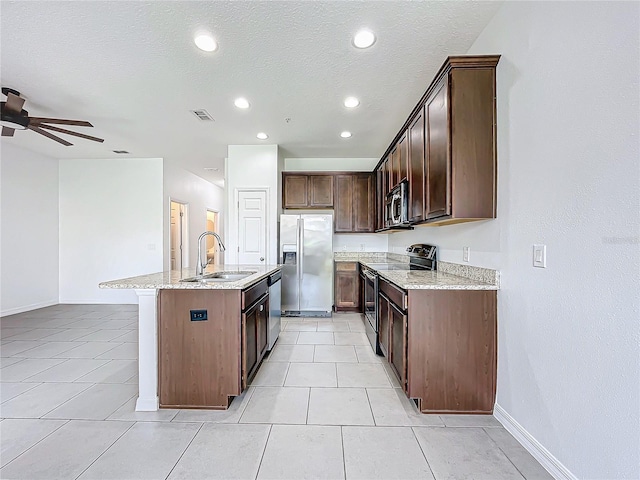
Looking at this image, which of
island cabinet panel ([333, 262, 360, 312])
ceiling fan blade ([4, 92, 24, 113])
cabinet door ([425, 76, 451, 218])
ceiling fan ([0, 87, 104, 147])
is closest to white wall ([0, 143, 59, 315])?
ceiling fan ([0, 87, 104, 147])

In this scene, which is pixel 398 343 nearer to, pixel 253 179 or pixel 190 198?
pixel 253 179

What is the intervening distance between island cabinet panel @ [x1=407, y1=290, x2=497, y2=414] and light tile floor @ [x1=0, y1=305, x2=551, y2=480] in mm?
129

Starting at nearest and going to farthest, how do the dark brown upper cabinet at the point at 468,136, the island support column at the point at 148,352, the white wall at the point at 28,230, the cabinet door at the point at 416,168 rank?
1. the dark brown upper cabinet at the point at 468,136
2. the island support column at the point at 148,352
3. the cabinet door at the point at 416,168
4. the white wall at the point at 28,230

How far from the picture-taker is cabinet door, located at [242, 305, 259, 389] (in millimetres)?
2170

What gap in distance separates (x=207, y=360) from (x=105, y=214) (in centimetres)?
496

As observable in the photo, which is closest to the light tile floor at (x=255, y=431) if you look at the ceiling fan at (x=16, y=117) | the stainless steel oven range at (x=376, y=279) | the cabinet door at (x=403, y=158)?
the stainless steel oven range at (x=376, y=279)

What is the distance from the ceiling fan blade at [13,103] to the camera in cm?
277

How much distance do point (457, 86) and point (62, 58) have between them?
A: 3103 millimetres

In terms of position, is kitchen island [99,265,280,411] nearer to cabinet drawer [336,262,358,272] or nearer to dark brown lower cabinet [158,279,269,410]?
dark brown lower cabinet [158,279,269,410]

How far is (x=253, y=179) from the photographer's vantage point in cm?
470

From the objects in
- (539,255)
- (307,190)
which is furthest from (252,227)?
(539,255)

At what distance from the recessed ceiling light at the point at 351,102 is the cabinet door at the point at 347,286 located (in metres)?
2.57

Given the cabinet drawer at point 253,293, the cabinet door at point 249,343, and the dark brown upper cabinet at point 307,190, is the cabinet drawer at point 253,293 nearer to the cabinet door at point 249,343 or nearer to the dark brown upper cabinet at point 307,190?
the cabinet door at point 249,343

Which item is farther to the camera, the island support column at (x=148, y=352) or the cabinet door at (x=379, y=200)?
the cabinet door at (x=379, y=200)
